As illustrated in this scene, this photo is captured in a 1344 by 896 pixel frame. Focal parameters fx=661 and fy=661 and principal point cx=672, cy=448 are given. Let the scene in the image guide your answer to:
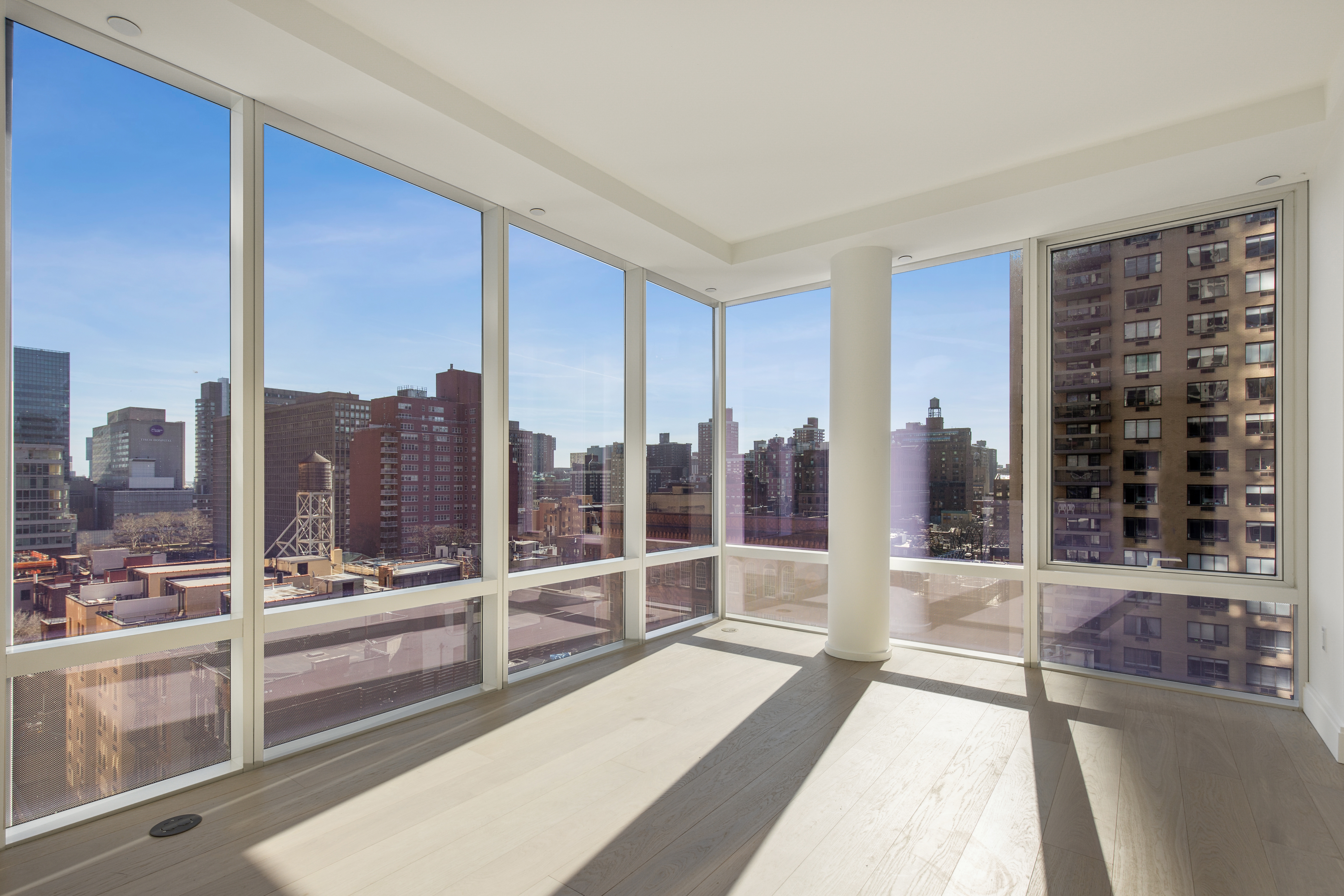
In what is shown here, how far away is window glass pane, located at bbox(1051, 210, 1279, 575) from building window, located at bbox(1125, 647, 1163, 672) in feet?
1.76

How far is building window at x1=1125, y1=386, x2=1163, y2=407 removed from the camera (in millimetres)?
4148

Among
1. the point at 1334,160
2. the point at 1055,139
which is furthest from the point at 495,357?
the point at 1334,160

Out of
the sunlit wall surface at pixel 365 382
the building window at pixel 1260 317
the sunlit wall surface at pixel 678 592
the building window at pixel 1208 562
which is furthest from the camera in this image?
the sunlit wall surface at pixel 678 592

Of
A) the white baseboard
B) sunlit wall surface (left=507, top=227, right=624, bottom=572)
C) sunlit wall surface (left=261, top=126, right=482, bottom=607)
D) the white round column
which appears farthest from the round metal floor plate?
the white baseboard

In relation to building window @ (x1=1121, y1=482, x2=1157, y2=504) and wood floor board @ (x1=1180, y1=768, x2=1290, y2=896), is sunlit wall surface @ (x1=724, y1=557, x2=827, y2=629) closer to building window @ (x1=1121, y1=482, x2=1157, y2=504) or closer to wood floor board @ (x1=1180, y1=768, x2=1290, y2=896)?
building window @ (x1=1121, y1=482, x2=1157, y2=504)

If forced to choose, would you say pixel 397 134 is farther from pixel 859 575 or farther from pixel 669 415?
pixel 859 575

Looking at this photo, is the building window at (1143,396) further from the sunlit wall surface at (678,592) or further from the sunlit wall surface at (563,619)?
the sunlit wall surface at (563,619)

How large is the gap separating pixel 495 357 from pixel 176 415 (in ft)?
5.41

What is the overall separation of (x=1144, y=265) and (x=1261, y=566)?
1.93m

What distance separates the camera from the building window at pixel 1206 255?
396 centimetres

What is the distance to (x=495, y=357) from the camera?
4.02 metres

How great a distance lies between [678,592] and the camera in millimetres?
5641

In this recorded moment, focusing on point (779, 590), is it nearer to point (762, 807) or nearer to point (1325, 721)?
point (762, 807)

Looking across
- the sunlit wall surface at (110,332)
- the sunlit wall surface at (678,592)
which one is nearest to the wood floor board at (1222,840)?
the sunlit wall surface at (678,592)
